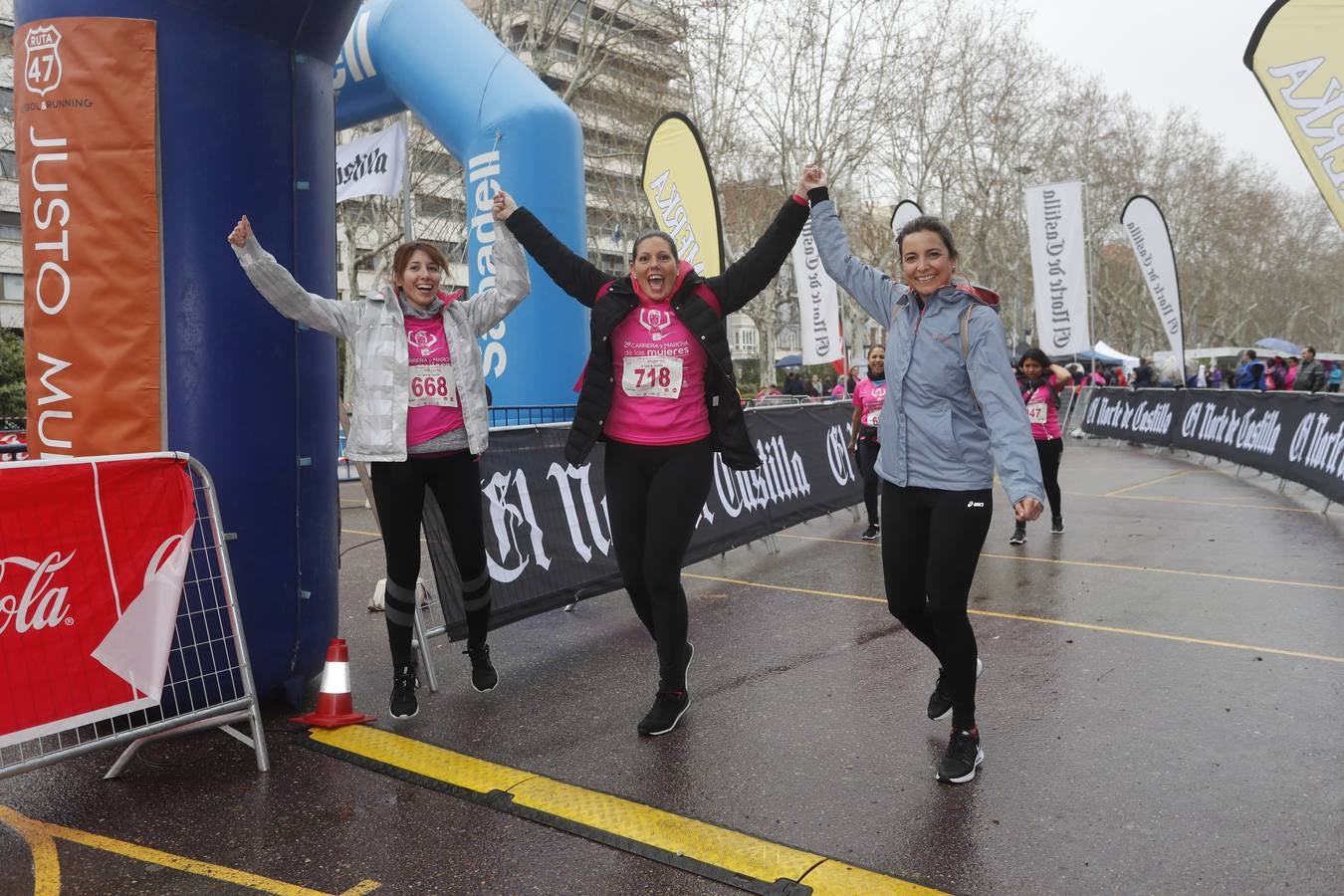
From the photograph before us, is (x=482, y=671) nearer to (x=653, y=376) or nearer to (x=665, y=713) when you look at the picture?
(x=665, y=713)

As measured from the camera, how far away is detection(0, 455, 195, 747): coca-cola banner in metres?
3.24

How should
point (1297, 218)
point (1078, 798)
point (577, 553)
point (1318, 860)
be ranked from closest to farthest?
1. point (1318, 860)
2. point (1078, 798)
3. point (577, 553)
4. point (1297, 218)

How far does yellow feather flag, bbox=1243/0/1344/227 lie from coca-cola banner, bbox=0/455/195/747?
27.3 ft

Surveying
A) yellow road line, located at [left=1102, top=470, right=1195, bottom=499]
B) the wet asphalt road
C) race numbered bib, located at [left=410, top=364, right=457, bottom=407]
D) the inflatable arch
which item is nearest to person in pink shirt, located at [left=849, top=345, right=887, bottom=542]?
the wet asphalt road

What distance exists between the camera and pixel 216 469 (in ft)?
13.3

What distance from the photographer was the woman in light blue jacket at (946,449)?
3439 millimetres

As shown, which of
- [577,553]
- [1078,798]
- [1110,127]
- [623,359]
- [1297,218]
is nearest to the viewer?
[1078,798]

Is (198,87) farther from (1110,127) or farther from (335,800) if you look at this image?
(1110,127)

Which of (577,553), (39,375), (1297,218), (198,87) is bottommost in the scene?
(577,553)

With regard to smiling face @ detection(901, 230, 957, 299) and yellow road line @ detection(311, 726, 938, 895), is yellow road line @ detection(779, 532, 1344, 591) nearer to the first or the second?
smiling face @ detection(901, 230, 957, 299)

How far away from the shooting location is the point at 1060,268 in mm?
19578

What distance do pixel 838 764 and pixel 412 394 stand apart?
2.25 metres

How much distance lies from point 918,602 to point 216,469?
2.85 meters

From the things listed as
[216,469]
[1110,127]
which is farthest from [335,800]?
[1110,127]
